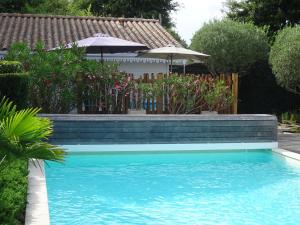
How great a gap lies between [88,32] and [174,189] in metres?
13.4

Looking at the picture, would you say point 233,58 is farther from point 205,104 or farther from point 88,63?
point 88,63

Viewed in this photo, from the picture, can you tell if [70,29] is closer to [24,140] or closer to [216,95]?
[216,95]

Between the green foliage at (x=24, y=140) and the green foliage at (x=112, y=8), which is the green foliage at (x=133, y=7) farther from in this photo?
the green foliage at (x=24, y=140)

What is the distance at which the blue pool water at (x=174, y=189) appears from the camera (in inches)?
305

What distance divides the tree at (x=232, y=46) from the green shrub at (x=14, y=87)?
12.7 metres

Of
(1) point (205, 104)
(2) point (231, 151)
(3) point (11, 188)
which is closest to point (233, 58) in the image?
(1) point (205, 104)

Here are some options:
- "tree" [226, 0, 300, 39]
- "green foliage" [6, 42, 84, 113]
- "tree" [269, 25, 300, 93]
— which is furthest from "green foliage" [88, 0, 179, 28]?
"green foliage" [6, 42, 84, 113]

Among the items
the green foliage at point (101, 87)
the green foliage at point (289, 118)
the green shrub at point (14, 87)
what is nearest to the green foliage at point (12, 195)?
the green shrub at point (14, 87)

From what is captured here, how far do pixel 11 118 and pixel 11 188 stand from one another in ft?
6.24

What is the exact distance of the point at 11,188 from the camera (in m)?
6.51

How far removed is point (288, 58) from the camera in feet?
63.8

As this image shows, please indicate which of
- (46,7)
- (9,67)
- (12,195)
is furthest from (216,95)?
(46,7)

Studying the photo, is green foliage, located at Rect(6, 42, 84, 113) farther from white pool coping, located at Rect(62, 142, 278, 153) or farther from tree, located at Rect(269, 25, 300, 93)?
tree, located at Rect(269, 25, 300, 93)

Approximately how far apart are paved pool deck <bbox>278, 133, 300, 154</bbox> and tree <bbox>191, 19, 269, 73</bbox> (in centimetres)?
619
